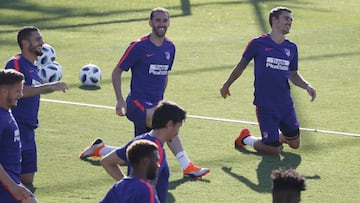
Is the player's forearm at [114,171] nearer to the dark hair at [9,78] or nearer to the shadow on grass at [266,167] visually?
the dark hair at [9,78]

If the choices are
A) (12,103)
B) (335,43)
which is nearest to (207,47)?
(335,43)

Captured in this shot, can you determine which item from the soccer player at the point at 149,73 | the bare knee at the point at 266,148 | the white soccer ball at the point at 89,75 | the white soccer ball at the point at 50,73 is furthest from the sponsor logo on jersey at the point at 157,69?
the white soccer ball at the point at 89,75

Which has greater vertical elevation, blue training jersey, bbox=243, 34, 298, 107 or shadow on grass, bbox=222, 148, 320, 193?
blue training jersey, bbox=243, 34, 298, 107

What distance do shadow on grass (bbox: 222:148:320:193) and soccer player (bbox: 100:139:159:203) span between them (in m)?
4.36

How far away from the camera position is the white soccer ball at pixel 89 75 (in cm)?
1708

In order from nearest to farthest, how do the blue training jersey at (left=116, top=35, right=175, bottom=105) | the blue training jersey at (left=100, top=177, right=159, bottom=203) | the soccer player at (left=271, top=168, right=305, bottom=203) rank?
the soccer player at (left=271, top=168, right=305, bottom=203) < the blue training jersey at (left=100, top=177, right=159, bottom=203) < the blue training jersey at (left=116, top=35, right=175, bottom=105)

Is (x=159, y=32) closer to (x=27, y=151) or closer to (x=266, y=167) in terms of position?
(x=27, y=151)

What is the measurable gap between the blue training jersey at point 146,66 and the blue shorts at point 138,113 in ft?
0.25

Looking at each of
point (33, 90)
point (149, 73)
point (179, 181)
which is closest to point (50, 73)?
point (149, 73)

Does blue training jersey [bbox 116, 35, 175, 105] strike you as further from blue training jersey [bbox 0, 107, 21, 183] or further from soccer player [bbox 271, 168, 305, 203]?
soccer player [bbox 271, 168, 305, 203]

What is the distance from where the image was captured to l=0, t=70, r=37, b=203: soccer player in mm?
8734

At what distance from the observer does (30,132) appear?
37.8 ft

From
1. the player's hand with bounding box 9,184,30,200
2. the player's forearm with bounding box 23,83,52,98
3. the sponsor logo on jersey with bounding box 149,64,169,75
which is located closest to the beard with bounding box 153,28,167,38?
the sponsor logo on jersey with bounding box 149,64,169,75

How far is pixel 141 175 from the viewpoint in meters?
7.15
